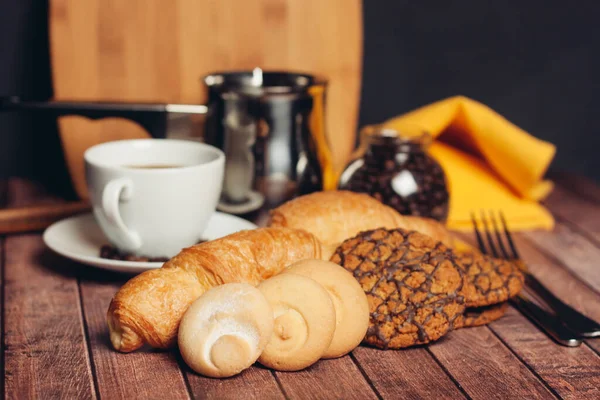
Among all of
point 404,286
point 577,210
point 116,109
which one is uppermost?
point 116,109

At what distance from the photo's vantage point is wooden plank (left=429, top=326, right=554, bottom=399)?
830mm

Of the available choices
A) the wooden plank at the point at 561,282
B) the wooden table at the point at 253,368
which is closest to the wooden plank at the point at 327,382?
the wooden table at the point at 253,368

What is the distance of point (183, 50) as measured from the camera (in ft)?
5.09

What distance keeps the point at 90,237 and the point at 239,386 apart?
0.48 meters

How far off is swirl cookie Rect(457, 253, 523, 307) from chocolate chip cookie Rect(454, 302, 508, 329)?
16 millimetres

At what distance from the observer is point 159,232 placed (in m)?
1.09

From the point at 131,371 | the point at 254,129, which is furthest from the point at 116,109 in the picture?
the point at 131,371

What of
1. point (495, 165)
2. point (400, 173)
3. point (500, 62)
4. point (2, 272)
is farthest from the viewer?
point (500, 62)

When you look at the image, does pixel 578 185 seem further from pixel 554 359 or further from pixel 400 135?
pixel 554 359

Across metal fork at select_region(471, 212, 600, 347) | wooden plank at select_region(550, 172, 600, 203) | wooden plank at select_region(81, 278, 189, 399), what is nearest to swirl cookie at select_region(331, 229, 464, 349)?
metal fork at select_region(471, 212, 600, 347)

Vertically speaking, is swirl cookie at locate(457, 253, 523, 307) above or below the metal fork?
above

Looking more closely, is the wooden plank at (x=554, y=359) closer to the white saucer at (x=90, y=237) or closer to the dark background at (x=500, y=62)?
the white saucer at (x=90, y=237)

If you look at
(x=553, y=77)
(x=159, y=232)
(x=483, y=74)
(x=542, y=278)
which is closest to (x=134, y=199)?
(x=159, y=232)

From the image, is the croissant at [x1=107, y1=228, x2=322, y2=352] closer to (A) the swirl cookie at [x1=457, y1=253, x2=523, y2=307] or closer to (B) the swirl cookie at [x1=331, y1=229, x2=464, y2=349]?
(B) the swirl cookie at [x1=331, y1=229, x2=464, y2=349]
